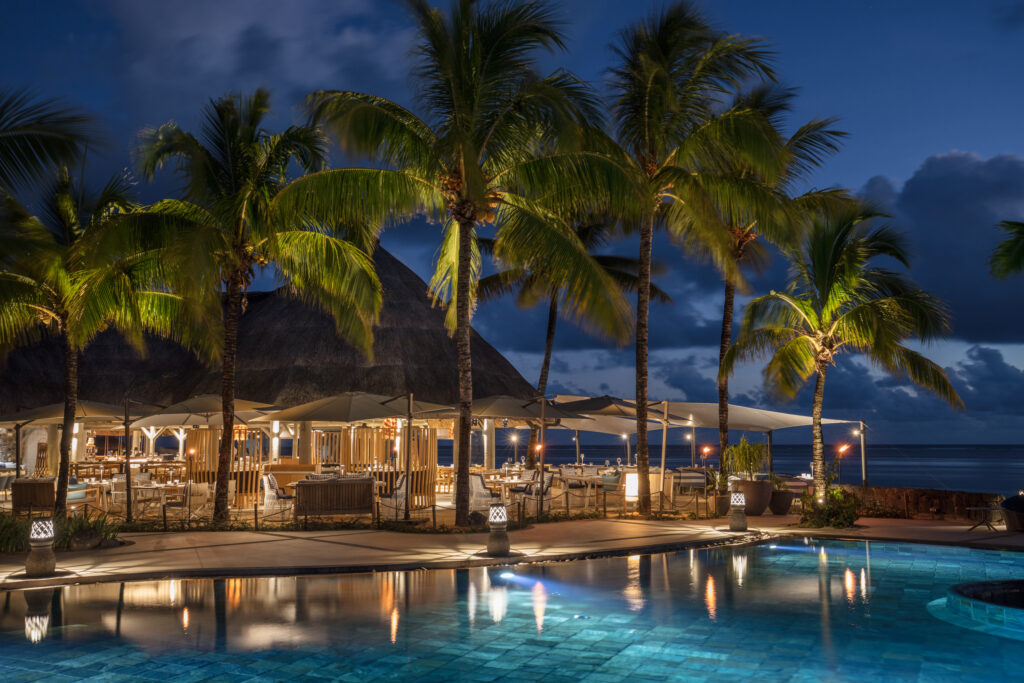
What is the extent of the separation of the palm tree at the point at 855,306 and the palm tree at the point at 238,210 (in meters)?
8.22

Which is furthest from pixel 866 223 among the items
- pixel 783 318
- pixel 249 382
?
pixel 249 382

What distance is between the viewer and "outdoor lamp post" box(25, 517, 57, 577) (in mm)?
9523

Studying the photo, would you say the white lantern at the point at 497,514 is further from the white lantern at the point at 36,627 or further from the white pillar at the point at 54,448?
the white pillar at the point at 54,448

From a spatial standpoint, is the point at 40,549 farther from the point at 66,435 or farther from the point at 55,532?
the point at 66,435

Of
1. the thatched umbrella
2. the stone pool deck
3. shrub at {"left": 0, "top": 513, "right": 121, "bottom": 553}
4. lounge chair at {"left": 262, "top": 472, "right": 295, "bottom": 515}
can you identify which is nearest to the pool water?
the stone pool deck

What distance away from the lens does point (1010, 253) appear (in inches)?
525

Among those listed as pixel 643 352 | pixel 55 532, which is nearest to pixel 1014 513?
pixel 643 352

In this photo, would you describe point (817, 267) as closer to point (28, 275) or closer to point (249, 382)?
point (28, 275)

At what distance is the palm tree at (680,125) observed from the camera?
51.6 ft

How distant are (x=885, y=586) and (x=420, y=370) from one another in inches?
943

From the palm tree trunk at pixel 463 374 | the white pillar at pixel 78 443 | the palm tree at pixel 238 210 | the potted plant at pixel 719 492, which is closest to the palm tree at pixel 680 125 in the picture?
the potted plant at pixel 719 492

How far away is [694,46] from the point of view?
16672mm

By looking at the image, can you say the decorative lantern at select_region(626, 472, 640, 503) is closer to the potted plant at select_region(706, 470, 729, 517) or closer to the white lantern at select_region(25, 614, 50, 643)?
the potted plant at select_region(706, 470, 729, 517)

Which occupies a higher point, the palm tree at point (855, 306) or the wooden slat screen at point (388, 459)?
the palm tree at point (855, 306)
